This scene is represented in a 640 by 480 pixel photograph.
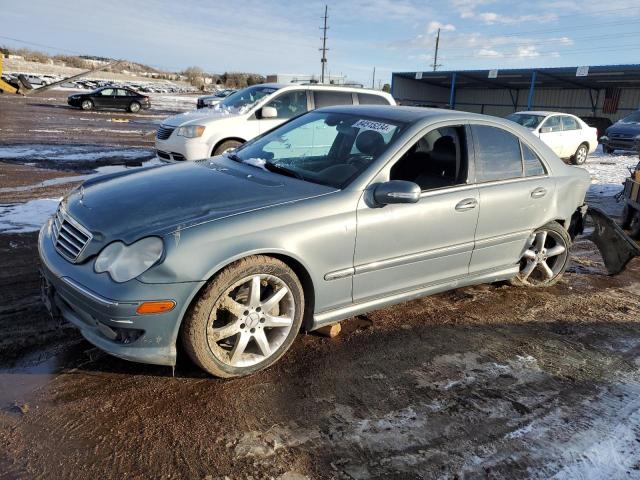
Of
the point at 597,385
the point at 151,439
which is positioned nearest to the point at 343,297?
the point at 151,439

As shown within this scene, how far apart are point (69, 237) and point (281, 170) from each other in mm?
1560

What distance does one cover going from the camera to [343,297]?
345 centimetres

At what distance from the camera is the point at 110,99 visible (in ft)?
93.3

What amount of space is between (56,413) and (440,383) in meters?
2.30

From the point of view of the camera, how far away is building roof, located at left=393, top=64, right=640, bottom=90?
26844mm

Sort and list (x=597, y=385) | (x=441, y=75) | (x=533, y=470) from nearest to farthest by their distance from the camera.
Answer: (x=533, y=470) → (x=597, y=385) → (x=441, y=75)

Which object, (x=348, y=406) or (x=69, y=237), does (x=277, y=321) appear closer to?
(x=348, y=406)

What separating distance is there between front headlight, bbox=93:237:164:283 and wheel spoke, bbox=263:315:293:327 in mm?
793

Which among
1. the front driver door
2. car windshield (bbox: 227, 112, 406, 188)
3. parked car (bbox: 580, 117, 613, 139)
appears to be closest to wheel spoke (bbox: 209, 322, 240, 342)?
the front driver door

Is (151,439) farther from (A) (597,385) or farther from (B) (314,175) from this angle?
(A) (597,385)

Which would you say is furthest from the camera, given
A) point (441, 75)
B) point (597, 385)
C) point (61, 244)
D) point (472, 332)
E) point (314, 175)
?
point (441, 75)

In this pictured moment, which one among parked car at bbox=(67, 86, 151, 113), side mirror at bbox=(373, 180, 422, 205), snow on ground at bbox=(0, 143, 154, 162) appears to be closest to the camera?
side mirror at bbox=(373, 180, 422, 205)

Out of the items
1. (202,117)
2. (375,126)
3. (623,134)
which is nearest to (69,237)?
(375,126)

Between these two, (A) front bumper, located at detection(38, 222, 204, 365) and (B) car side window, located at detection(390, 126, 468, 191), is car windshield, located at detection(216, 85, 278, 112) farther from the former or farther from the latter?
(A) front bumper, located at detection(38, 222, 204, 365)
